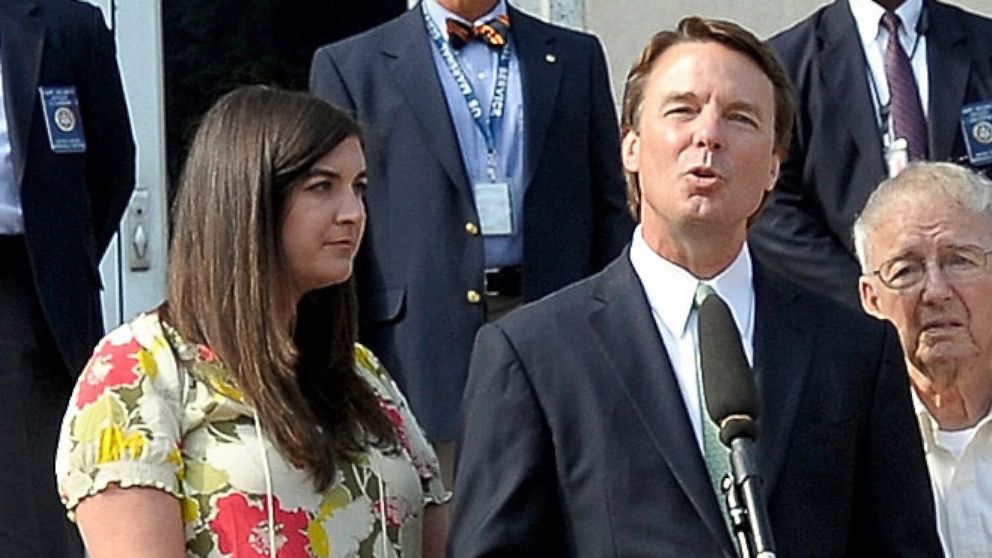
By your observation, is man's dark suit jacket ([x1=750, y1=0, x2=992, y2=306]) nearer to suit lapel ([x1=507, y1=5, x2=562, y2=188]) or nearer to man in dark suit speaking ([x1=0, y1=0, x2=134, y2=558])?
suit lapel ([x1=507, y1=5, x2=562, y2=188])

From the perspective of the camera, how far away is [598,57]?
5.74m

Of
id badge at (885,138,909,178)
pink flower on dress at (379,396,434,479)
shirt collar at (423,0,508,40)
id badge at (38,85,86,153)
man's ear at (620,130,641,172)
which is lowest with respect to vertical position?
pink flower on dress at (379,396,434,479)

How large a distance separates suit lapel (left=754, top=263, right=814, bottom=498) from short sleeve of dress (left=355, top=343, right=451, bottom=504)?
0.87 meters

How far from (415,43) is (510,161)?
0.35 meters

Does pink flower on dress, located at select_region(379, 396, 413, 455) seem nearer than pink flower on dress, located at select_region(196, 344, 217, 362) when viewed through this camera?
No

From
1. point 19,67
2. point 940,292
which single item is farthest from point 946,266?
point 19,67

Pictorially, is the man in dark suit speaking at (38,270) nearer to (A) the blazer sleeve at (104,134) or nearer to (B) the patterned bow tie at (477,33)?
(A) the blazer sleeve at (104,134)

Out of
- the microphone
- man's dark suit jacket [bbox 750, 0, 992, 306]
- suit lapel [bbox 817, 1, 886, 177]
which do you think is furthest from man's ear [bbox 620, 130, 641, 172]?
suit lapel [bbox 817, 1, 886, 177]

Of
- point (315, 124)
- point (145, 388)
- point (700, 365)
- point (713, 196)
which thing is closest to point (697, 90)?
point (713, 196)

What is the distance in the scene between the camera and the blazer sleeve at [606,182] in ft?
18.2

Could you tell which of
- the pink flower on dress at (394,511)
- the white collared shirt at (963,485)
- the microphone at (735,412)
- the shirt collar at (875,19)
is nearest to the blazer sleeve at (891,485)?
the microphone at (735,412)

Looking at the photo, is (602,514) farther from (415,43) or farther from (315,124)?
(415,43)

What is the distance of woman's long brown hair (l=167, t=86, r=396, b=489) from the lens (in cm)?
421

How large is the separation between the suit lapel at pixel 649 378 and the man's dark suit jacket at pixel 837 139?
1828mm
